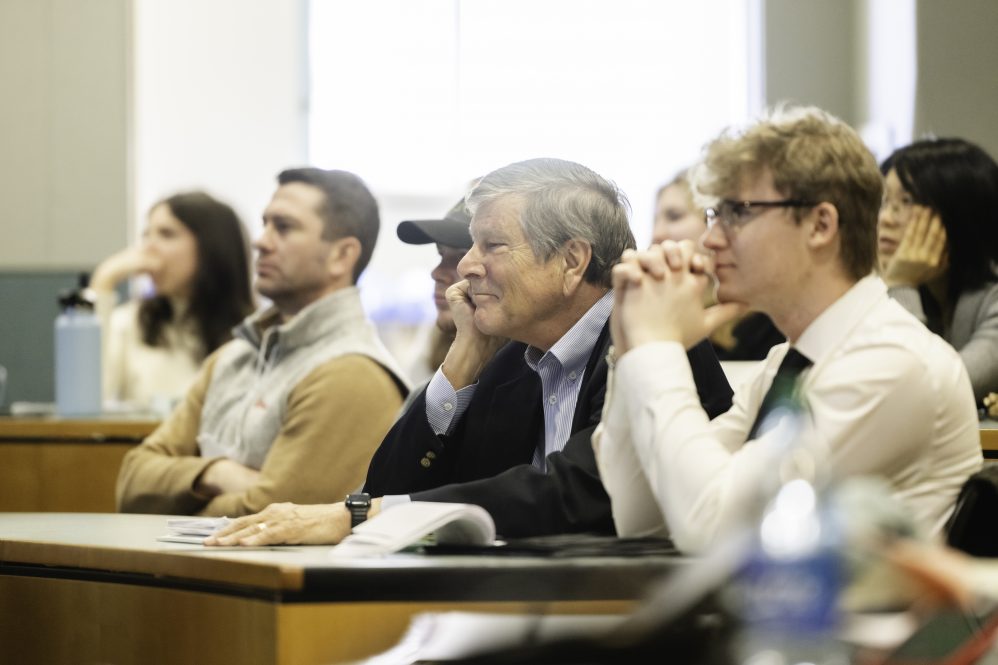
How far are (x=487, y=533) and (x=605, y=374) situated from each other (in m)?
0.49

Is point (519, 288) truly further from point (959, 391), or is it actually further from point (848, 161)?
point (959, 391)

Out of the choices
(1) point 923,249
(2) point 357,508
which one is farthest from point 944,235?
(2) point 357,508

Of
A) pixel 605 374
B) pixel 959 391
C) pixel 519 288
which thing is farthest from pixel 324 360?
pixel 959 391

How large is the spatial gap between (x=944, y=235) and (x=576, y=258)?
129cm

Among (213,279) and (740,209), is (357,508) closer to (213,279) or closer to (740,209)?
(740,209)

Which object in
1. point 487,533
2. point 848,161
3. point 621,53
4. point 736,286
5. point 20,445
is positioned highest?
point 621,53

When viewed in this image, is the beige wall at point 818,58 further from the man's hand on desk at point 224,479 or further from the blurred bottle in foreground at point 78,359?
the man's hand on desk at point 224,479

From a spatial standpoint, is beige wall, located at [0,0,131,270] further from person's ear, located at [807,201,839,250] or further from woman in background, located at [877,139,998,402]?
person's ear, located at [807,201,839,250]

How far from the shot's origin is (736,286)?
172cm

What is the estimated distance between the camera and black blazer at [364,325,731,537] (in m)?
1.84

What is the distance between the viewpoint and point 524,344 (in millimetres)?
2344

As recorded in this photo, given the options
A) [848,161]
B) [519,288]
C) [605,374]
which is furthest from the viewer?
[519,288]

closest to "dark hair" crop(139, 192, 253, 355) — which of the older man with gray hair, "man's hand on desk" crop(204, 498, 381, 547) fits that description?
the older man with gray hair

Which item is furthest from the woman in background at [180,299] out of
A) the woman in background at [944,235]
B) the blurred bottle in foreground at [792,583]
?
the blurred bottle in foreground at [792,583]
